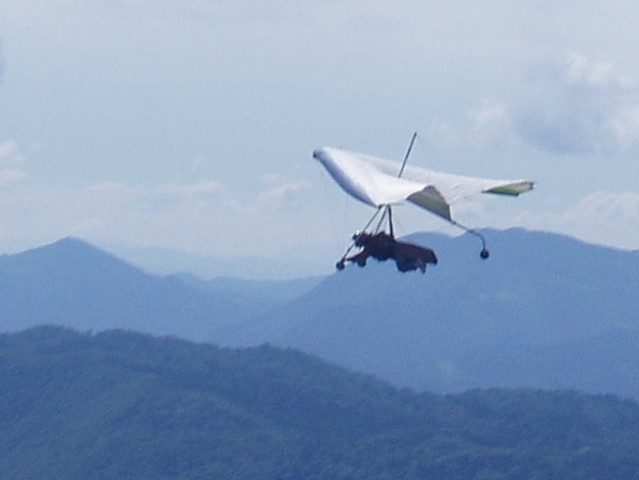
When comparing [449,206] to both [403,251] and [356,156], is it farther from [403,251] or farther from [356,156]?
[356,156]

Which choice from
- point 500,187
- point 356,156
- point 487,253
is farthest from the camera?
point 356,156

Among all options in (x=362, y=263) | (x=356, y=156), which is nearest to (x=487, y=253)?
(x=362, y=263)

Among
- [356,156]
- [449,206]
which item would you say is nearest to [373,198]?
[449,206]

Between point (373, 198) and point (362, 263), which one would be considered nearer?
point (373, 198)

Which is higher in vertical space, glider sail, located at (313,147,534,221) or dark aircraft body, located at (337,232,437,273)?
glider sail, located at (313,147,534,221)

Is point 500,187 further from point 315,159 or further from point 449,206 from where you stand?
point 315,159

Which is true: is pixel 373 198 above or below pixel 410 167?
below

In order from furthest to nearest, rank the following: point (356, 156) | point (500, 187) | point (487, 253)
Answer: point (356, 156) < point (500, 187) < point (487, 253)

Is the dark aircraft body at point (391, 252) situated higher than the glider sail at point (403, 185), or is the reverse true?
the glider sail at point (403, 185)
